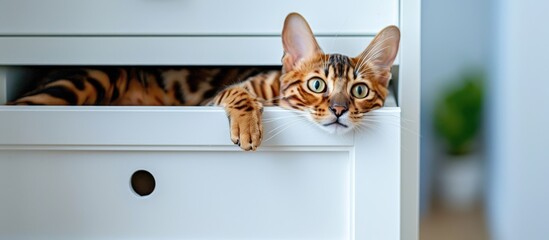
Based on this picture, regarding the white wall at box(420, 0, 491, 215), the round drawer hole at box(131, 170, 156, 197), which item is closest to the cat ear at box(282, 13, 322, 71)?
the round drawer hole at box(131, 170, 156, 197)

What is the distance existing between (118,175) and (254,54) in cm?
33

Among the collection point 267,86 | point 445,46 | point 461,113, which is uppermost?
point 445,46

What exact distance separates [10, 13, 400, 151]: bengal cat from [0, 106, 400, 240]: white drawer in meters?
0.03

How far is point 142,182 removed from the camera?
2.91 feet

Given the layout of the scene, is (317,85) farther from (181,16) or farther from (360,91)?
(181,16)

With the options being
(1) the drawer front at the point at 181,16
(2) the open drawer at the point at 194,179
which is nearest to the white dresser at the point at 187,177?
(2) the open drawer at the point at 194,179

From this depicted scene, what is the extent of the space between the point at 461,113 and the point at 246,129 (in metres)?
1.04

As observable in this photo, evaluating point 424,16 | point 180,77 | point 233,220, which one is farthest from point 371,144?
point 424,16

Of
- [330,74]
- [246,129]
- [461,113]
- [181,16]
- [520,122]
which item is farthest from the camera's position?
[461,113]

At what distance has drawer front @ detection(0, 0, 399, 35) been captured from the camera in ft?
3.31

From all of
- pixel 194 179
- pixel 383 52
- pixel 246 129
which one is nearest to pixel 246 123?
pixel 246 129

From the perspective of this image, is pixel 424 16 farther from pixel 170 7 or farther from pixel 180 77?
pixel 170 7

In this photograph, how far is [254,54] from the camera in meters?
1.03

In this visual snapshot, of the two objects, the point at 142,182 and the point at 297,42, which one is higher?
the point at 297,42
